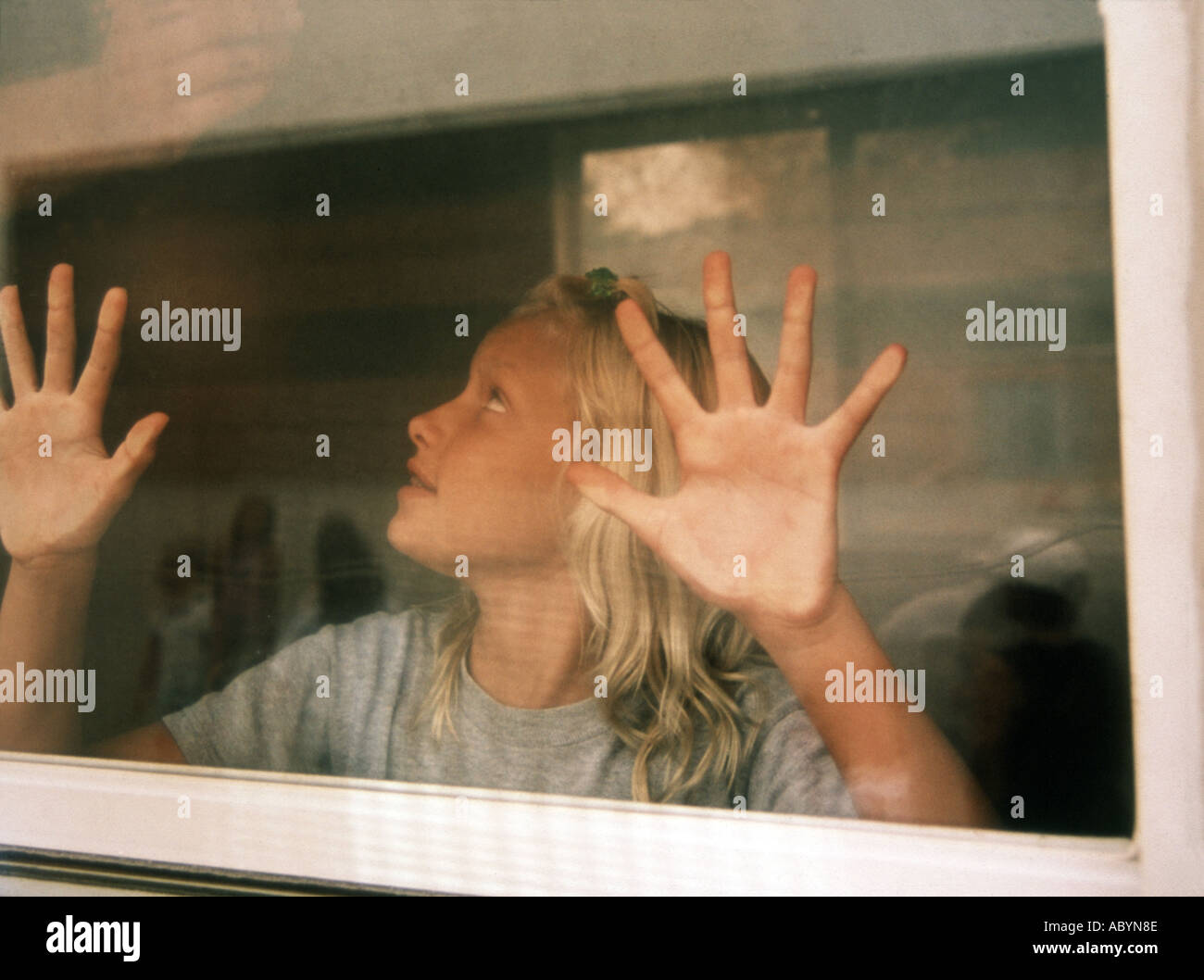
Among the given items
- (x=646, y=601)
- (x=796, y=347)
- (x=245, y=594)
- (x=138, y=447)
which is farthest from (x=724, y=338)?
(x=138, y=447)

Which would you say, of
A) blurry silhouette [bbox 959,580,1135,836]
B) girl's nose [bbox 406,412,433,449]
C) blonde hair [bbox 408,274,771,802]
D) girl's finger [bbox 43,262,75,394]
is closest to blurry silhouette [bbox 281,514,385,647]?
girl's nose [bbox 406,412,433,449]

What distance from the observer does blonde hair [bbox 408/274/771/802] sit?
113 centimetres

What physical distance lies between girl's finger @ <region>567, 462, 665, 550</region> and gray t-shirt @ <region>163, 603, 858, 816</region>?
0.24m

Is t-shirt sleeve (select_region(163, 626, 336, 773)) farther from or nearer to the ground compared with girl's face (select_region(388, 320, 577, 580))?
nearer to the ground

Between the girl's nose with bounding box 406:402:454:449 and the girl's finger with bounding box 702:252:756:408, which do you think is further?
the girl's nose with bounding box 406:402:454:449

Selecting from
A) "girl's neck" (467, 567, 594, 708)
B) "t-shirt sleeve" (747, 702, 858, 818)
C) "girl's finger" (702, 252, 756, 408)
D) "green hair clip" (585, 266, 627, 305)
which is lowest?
"t-shirt sleeve" (747, 702, 858, 818)

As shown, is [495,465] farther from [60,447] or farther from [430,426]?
[60,447]

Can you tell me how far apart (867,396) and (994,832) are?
0.55m

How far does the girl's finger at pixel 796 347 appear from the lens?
1.08 metres

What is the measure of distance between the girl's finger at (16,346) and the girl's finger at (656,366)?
40.4 inches

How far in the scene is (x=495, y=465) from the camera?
47.8 inches

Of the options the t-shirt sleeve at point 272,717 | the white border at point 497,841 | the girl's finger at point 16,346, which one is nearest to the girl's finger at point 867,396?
the white border at point 497,841

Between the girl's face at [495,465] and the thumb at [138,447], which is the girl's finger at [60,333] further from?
the girl's face at [495,465]

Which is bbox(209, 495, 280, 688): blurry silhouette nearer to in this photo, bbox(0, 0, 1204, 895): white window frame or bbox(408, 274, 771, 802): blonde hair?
bbox(0, 0, 1204, 895): white window frame
